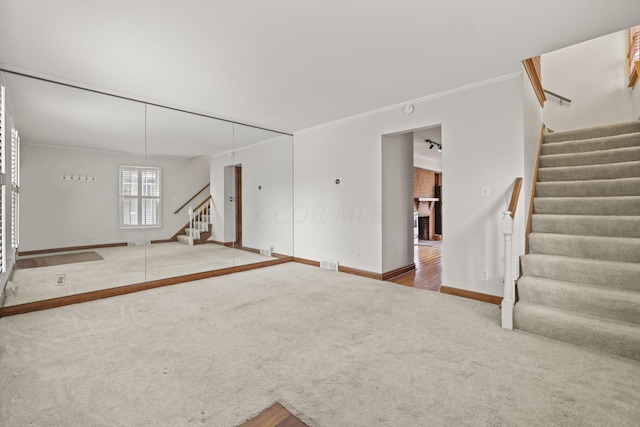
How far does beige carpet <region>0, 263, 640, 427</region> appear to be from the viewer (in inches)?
58.5

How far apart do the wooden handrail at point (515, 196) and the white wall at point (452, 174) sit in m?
0.13

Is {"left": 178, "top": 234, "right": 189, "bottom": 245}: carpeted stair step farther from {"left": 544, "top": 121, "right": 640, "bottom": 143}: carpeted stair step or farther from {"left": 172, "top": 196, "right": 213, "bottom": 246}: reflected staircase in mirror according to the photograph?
{"left": 544, "top": 121, "right": 640, "bottom": 143}: carpeted stair step

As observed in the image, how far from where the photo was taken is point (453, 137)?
3510 millimetres

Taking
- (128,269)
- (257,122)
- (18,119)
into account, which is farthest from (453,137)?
(18,119)

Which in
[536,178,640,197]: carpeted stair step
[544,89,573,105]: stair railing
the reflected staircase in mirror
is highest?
[544,89,573,105]: stair railing

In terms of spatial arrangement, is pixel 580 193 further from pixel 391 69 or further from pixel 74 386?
pixel 74 386

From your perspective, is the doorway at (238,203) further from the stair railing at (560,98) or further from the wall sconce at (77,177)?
the stair railing at (560,98)

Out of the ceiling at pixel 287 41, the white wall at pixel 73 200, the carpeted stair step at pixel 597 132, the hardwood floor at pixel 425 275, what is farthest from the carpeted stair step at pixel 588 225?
the white wall at pixel 73 200

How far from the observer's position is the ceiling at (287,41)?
2039 millimetres

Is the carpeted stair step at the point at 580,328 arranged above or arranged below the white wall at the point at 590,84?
below

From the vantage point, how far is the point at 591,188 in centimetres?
325

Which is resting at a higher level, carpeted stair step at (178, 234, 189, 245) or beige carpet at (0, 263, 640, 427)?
carpeted stair step at (178, 234, 189, 245)

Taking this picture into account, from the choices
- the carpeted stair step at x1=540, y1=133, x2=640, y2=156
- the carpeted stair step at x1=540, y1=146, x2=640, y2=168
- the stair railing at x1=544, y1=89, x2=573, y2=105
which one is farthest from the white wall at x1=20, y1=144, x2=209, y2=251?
the stair railing at x1=544, y1=89, x2=573, y2=105

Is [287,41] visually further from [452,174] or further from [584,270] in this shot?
[584,270]
